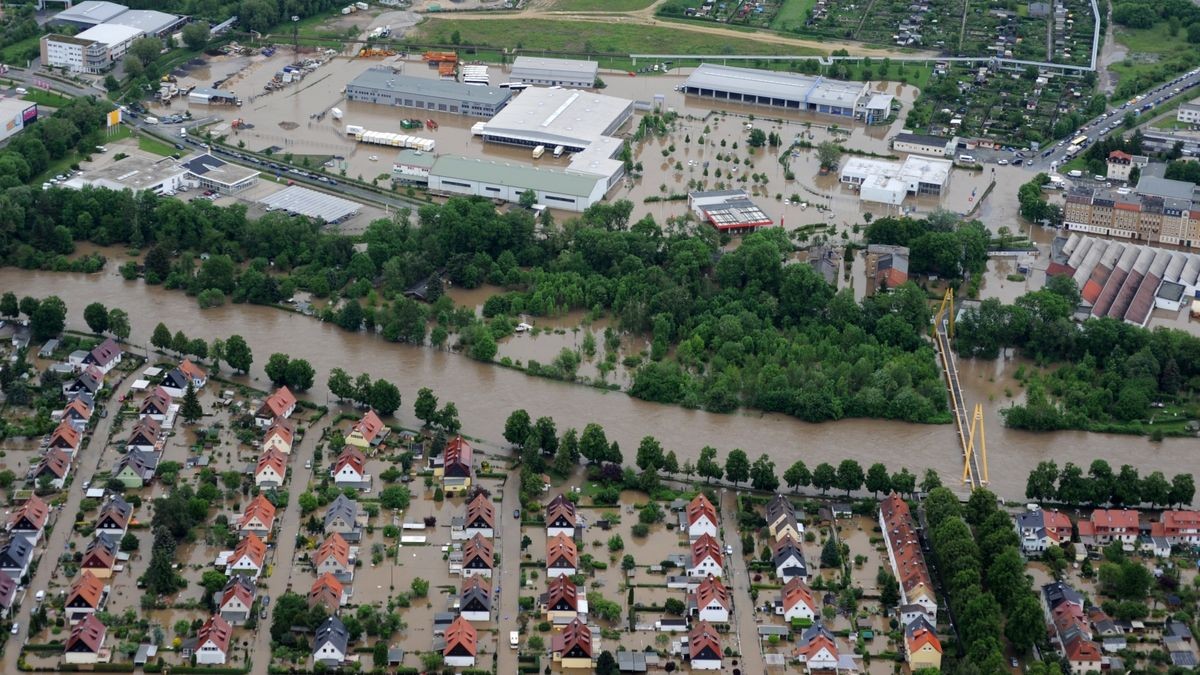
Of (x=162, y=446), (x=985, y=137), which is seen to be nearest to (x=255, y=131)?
(x=162, y=446)

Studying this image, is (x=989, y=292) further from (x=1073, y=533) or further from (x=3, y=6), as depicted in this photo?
(x=3, y=6)

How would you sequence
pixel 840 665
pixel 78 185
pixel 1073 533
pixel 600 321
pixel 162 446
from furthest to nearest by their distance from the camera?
pixel 78 185, pixel 600 321, pixel 162 446, pixel 1073 533, pixel 840 665

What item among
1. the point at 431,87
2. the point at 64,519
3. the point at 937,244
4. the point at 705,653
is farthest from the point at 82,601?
the point at 431,87

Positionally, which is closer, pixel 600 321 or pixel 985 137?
pixel 600 321

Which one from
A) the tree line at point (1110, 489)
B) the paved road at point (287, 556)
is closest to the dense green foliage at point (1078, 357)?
the tree line at point (1110, 489)

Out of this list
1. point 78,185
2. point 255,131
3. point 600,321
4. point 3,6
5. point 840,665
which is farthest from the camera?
point 3,6

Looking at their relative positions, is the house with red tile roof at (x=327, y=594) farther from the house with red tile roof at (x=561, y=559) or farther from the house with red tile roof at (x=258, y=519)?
the house with red tile roof at (x=561, y=559)
